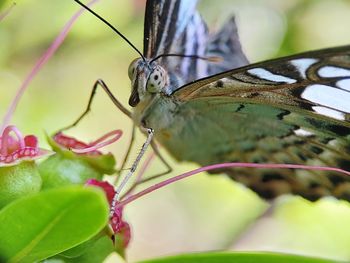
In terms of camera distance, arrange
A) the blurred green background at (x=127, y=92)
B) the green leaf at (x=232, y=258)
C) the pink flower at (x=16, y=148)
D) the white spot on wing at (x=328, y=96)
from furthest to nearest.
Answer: the blurred green background at (x=127, y=92) < the white spot on wing at (x=328, y=96) < the pink flower at (x=16, y=148) < the green leaf at (x=232, y=258)

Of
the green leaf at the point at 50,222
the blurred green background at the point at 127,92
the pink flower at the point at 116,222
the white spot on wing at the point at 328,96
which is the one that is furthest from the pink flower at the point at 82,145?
the blurred green background at the point at 127,92

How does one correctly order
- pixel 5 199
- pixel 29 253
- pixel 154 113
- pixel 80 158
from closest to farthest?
pixel 29 253
pixel 5 199
pixel 80 158
pixel 154 113

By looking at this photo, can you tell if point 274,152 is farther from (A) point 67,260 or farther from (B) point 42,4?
(B) point 42,4

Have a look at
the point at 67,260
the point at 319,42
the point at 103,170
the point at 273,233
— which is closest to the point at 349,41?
the point at 319,42

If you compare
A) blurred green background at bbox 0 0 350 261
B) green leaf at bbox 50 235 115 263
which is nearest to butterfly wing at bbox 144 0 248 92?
blurred green background at bbox 0 0 350 261

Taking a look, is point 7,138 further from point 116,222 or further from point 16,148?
point 116,222

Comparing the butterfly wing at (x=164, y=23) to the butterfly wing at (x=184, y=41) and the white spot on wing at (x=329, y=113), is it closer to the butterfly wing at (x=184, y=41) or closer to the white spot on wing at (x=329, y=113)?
the butterfly wing at (x=184, y=41)
